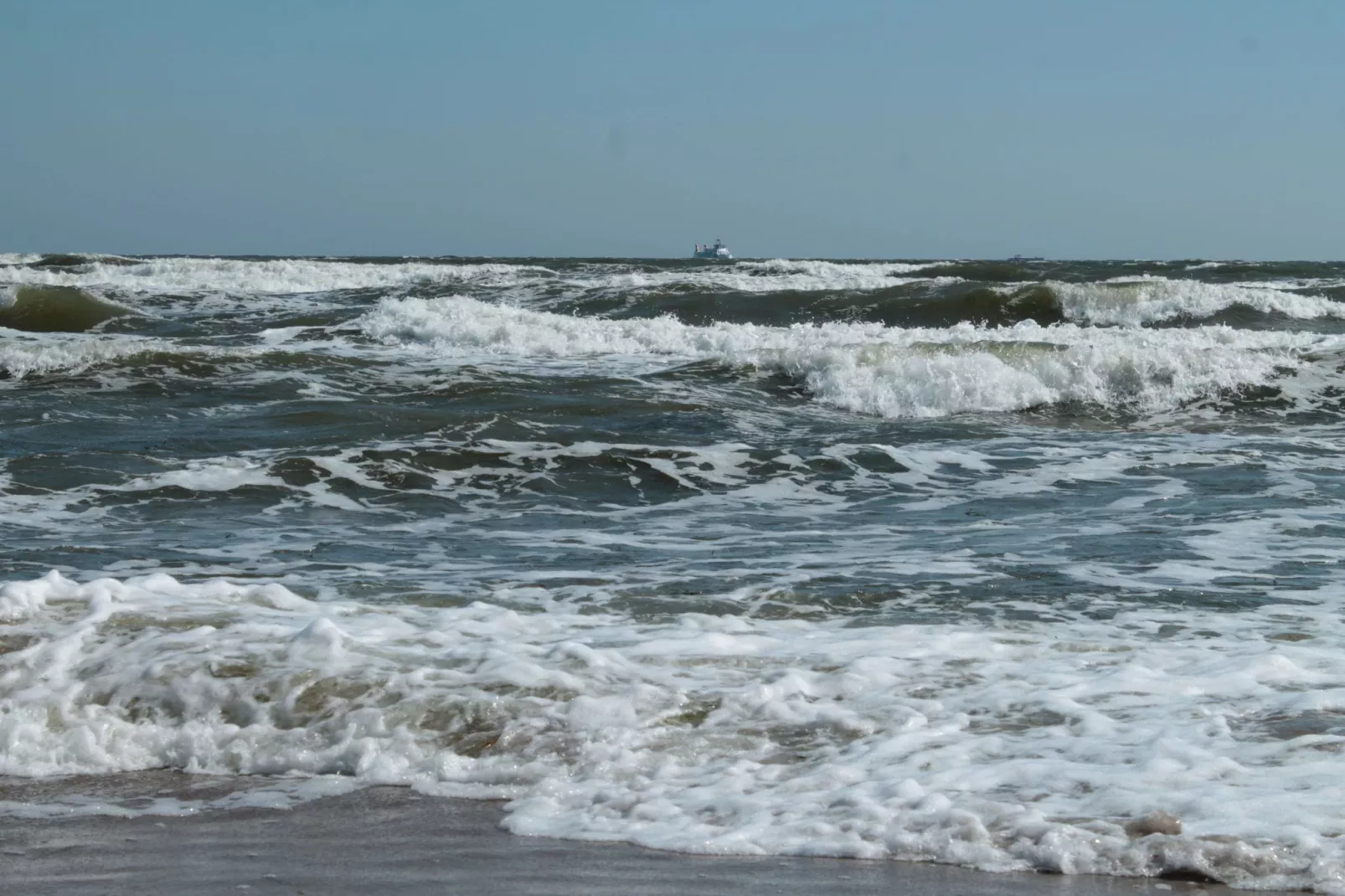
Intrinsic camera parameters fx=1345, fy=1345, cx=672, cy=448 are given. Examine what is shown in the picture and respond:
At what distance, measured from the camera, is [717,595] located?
18.4 feet

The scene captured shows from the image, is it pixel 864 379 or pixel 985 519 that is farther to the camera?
pixel 864 379

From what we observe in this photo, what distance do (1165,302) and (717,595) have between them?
17.7m

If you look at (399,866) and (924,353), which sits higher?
(924,353)

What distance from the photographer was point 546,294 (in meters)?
23.7

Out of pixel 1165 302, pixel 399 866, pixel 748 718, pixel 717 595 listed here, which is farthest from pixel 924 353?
pixel 399 866

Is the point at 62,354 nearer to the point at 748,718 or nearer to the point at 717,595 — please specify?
the point at 717,595

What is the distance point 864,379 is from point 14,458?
26.0 feet

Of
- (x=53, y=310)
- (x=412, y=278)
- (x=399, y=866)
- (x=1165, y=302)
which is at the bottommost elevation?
(x=399, y=866)

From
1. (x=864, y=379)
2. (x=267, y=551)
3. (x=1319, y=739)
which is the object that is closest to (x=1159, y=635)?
(x=1319, y=739)

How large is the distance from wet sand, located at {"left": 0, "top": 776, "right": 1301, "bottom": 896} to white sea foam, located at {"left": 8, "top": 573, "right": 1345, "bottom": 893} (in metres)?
0.09

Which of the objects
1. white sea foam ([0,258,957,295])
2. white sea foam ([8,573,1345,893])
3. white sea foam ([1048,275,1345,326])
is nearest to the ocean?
white sea foam ([8,573,1345,893])

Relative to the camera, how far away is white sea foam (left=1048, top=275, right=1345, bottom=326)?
825 inches

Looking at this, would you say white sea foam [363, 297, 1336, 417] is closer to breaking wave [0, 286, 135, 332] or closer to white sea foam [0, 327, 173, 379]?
white sea foam [0, 327, 173, 379]

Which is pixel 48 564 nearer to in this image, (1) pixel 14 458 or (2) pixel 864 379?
(1) pixel 14 458
